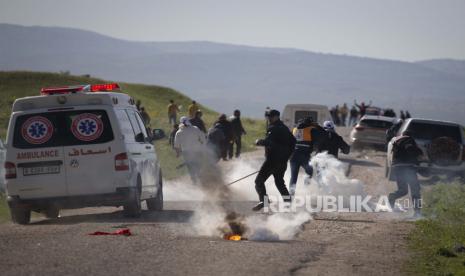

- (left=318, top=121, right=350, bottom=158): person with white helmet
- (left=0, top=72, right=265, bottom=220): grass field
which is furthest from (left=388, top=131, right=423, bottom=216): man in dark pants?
(left=0, top=72, right=265, bottom=220): grass field

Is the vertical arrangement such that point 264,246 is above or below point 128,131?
below

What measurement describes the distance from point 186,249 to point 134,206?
11.6 feet

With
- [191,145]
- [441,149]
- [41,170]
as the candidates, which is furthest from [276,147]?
[441,149]

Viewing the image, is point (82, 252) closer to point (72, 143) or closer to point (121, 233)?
point (121, 233)

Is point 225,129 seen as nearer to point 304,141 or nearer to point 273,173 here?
point 304,141

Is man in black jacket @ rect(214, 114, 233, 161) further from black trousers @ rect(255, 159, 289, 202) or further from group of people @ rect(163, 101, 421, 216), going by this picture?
black trousers @ rect(255, 159, 289, 202)

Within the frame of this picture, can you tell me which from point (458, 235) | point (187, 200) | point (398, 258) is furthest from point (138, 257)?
point (187, 200)

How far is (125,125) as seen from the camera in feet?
46.6

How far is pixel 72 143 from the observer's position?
13.6 meters

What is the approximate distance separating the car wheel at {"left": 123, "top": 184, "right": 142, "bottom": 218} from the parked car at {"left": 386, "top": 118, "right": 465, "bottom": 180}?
27.3ft

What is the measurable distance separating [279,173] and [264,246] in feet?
14.3

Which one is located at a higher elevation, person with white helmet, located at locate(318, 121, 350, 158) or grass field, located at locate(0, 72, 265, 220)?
person with white helmet, located at locate(318, 121, 350, 158)

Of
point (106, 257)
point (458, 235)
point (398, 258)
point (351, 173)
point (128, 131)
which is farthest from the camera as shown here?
point (351, 173)

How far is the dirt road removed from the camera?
30.2ft
